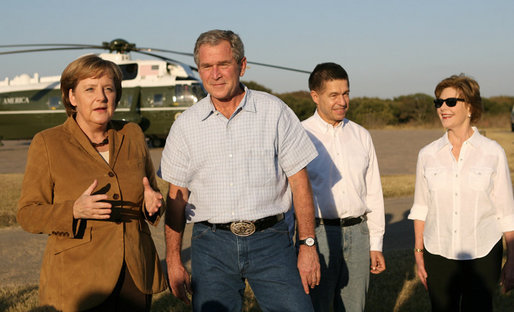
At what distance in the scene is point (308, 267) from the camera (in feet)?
9.76

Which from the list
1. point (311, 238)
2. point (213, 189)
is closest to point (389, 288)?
point (311, 238)

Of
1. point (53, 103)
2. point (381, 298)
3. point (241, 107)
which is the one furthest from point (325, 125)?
point (53, 103)

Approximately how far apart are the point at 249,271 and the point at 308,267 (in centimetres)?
32

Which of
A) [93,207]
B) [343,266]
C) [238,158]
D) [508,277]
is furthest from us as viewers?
[343,266]

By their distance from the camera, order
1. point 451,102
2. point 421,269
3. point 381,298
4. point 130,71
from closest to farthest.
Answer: point 451,102 → point 421,269 → point 381,298 → point 130,71

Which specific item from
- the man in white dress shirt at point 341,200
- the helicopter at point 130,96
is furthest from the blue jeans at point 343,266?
the helicopter at point 130,96

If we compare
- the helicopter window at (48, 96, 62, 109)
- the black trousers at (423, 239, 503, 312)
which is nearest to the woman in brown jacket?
the black trousers at (423, 239, 503, 312)

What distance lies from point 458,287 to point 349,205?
87 cm

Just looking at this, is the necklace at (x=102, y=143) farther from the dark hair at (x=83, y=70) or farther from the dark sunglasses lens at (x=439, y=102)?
the dark sunglasses lens at (x=439, y=102)

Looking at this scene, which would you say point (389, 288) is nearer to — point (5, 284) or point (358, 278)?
point (358, 278)

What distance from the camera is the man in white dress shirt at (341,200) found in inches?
150

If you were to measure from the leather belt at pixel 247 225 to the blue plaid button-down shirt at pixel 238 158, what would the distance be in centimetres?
3

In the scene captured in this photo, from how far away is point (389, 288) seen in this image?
5719 millimetres

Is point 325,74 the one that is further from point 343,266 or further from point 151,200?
point 151,200
